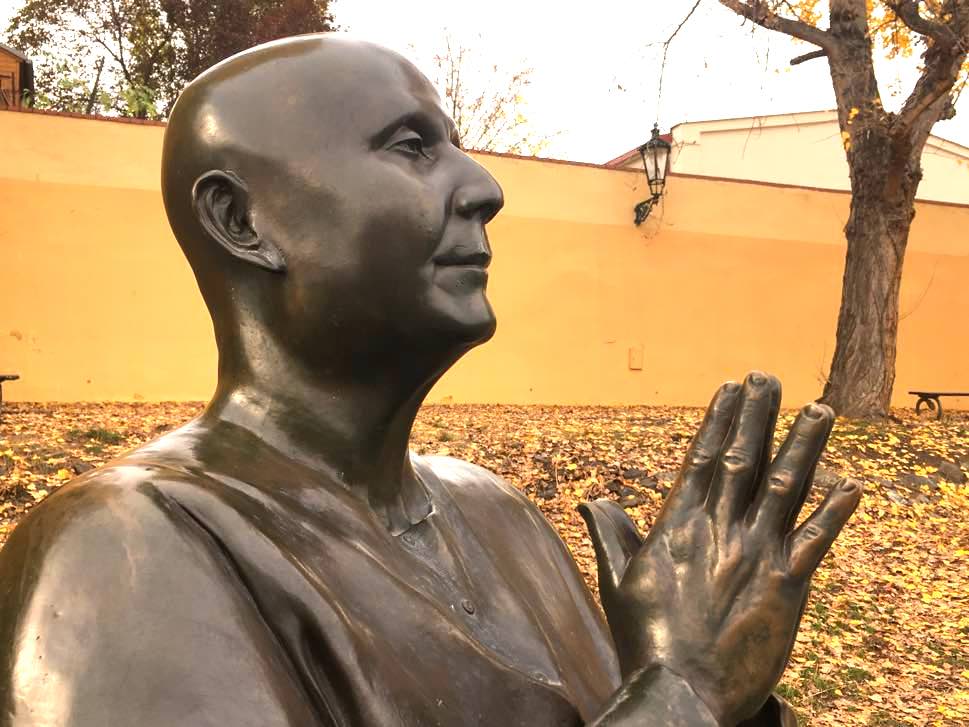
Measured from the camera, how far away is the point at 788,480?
144 cm

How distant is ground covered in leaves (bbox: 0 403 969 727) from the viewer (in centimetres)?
595

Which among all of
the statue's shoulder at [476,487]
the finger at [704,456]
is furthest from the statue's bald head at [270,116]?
the finger at [704,456]

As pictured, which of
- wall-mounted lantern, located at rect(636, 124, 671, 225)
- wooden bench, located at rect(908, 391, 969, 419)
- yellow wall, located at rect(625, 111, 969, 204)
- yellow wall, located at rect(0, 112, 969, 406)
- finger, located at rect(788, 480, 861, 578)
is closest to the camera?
finger, located at rect(788, 480, 861, 578)

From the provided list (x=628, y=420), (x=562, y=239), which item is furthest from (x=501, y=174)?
(x=628, y=420)

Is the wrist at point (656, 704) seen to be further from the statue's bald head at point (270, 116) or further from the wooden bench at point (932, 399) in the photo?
the wooden bench at point (932, 399)

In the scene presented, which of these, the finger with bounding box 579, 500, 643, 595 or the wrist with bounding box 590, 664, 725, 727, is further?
the finger with bounding box 579, 500, 643, 595

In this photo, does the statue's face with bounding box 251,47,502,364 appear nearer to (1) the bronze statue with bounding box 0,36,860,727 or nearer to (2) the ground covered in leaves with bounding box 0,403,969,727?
(1) the bronze statue with bounding box 0,36,860,727

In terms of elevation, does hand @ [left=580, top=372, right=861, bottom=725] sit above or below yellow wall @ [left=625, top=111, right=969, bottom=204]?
below

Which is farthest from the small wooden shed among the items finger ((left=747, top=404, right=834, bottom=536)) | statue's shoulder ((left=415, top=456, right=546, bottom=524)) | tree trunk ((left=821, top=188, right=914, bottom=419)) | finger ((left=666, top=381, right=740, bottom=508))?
finger ((left=747, top=404, right=834, bottom=536))

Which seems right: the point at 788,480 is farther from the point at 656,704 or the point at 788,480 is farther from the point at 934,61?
the point at 934,61

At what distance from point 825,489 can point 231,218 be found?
7405 millimetres

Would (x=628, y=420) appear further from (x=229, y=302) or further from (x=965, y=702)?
(x=229, y=302)

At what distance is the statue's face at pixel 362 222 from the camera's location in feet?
4.83

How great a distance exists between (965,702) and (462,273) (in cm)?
534
